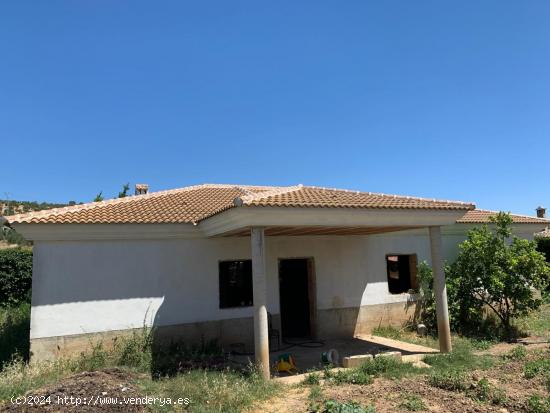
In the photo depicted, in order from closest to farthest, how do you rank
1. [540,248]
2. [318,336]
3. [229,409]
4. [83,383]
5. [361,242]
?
[229,409] → [83,383] → [318,336] → [361,242] → [540,248]

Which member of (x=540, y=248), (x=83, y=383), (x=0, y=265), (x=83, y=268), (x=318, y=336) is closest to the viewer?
(x=83, y=383)

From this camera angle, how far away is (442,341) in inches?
416

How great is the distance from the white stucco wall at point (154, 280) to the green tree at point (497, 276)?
275 cm

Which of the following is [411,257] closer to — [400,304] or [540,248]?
[400,304]

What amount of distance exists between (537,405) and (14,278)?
18.7 metres

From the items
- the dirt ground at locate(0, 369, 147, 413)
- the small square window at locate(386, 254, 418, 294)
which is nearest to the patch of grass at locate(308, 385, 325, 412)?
the dirt ground at locate(0, 369, 147, 413)

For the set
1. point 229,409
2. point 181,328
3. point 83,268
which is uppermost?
point 83,268

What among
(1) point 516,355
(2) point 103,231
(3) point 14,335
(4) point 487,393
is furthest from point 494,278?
(3) point 14,335

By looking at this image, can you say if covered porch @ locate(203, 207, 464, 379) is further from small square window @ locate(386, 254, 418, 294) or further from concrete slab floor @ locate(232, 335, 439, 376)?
small square window @ locate(386, 254, 418, 294)

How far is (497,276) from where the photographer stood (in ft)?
40.9

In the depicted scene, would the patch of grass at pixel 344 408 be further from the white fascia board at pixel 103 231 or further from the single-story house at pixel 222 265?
the white fascia board at pixel 103 231

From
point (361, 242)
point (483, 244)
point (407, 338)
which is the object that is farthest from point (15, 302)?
point (483, 244)

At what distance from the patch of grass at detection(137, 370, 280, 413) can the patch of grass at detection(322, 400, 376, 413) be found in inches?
52.4

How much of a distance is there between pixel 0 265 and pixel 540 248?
26.5 meters
